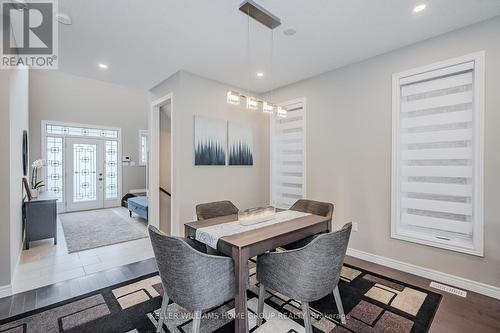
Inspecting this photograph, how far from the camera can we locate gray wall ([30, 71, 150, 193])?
239 inches

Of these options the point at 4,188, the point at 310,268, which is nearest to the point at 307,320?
the point at 310,268

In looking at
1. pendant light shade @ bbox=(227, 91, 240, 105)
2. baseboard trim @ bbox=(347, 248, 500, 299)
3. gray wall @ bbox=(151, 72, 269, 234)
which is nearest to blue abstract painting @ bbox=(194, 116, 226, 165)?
gray wall @ bbox=(151, 72, 269, 234)

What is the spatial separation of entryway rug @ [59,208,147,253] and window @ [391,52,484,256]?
435 centimetres

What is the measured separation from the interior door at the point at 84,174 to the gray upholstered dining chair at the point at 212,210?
19.1ft

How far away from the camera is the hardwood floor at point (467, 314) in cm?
186

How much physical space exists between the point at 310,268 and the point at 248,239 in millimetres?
494

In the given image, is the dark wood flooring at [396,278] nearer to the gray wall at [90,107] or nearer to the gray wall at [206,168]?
the gray wall at [206,168]

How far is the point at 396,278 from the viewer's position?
2.68 meters

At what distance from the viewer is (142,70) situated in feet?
11.7

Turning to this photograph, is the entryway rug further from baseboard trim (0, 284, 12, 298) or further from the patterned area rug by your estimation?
the patterned area rug

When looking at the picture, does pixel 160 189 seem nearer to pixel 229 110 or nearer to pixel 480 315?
pixel 229 110

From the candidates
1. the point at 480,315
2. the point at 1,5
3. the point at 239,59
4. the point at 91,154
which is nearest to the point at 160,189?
the point at 239,59

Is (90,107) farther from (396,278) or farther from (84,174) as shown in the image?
(396,278)

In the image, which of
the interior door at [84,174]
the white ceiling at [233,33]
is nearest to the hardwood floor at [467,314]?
the white ceiling at [233,33]
